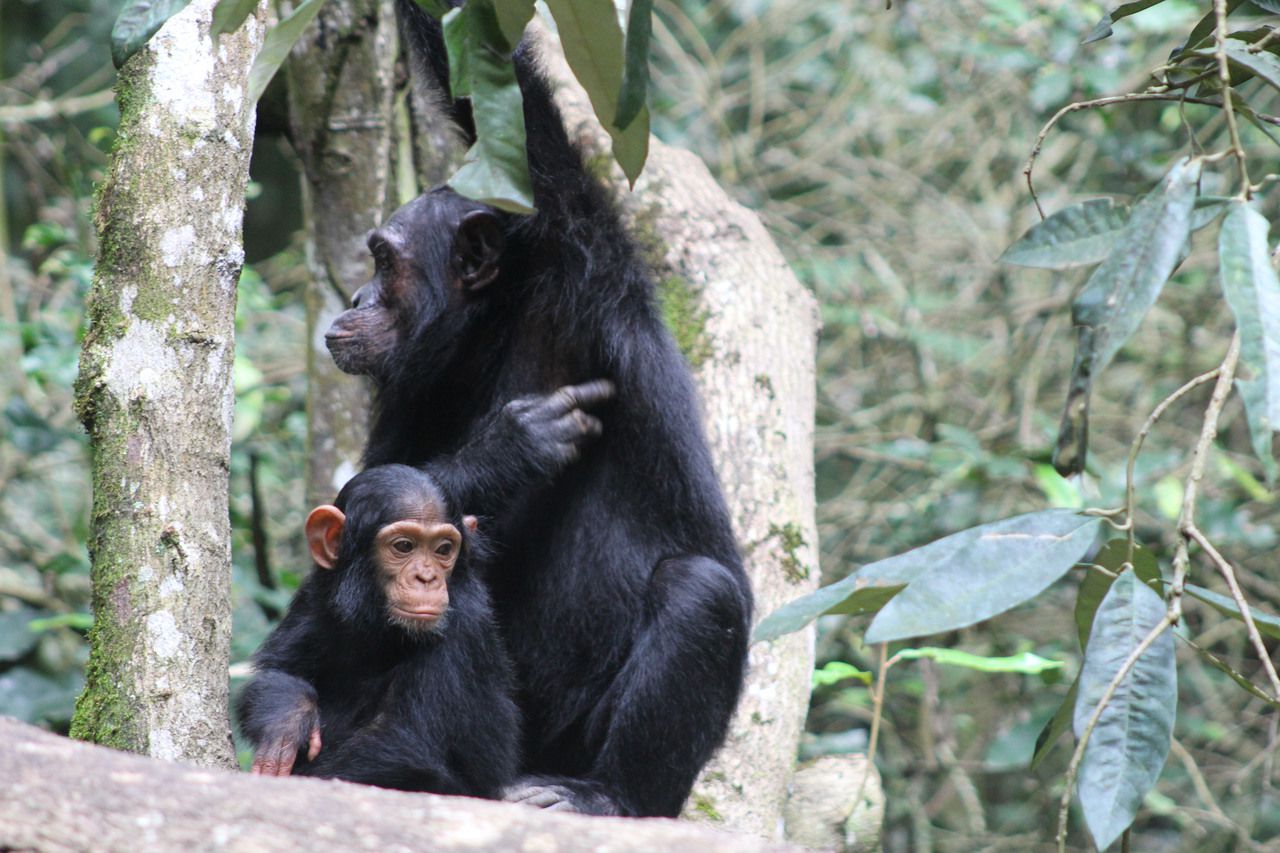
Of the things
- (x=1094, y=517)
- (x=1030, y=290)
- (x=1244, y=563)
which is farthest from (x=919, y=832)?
(x=1094, y=517)

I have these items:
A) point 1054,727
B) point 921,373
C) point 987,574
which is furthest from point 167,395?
point 921,373

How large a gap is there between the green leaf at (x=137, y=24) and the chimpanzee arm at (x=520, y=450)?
5.91 ft

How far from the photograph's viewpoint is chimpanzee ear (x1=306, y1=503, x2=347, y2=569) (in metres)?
3.41

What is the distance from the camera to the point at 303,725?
321 cm

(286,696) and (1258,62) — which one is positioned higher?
(1258,62)

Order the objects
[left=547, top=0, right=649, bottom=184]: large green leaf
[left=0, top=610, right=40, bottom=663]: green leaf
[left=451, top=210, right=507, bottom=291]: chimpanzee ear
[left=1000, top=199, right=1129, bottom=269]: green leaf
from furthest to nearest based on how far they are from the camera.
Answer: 1. [left=0, top=610, right=40, bottom=663]: green leaf
2. [left=451, top=210, right=507, bottom=291]: chimpanzee ear
3. [left=547, top=0, right=649, bottom=184]: large green leaf
4. [left=1000, top=199, right=1129, bottom=269]: green leaf

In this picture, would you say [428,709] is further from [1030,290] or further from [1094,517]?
[1030,290]

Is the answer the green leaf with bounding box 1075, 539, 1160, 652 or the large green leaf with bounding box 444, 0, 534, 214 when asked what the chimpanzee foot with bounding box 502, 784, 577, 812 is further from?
the large green leaf with bounding box 444, 0, 534, 214

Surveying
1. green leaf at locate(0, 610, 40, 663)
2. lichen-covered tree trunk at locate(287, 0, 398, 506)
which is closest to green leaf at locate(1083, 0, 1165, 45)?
lichen-covered tree trunk at locate(287, 0, 398, 506)

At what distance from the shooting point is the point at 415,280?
3967 mm

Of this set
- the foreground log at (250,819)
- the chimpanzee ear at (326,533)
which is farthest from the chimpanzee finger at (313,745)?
the foreground log at (250,819)

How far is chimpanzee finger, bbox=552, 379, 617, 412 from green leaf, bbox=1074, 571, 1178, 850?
212cm

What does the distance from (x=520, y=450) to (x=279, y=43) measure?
1.77 m

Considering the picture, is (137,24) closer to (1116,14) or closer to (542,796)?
(1116,14)
